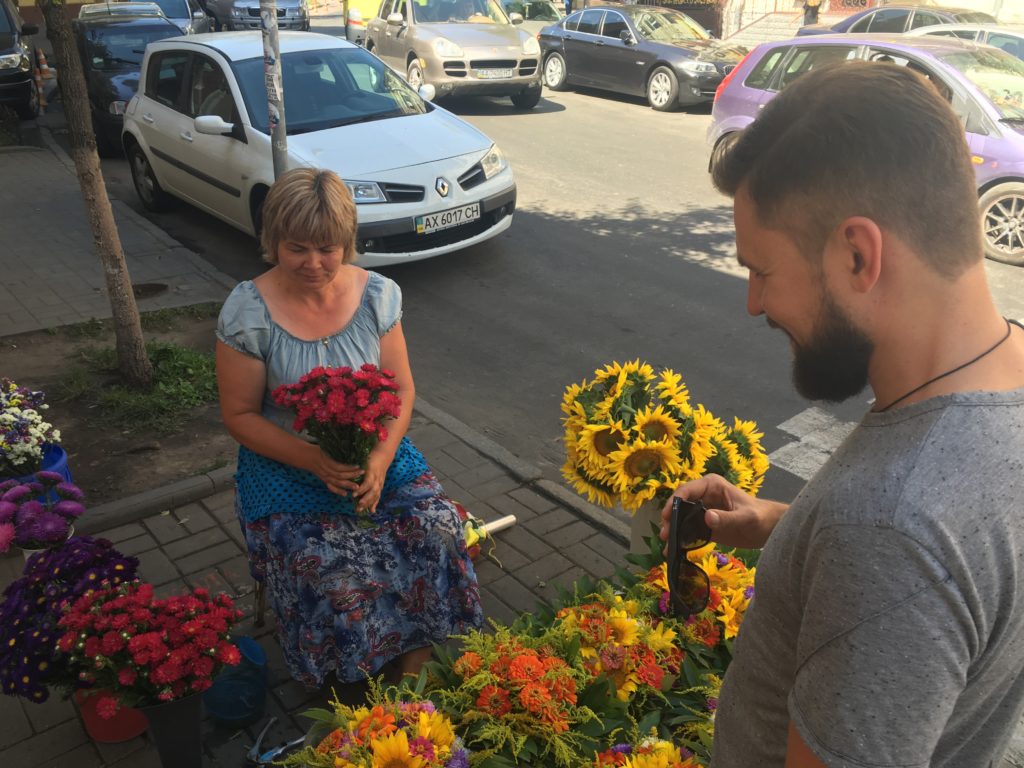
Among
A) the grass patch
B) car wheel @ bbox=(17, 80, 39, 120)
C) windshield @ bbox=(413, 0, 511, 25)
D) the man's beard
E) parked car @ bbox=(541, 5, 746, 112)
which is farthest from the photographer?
windshield @ bbox=(413, 0, 511, 25)

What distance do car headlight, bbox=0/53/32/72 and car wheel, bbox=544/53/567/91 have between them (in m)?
9.30

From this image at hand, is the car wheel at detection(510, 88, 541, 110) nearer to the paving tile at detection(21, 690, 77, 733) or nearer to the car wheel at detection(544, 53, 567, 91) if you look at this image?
the car wheel at detection(544, 53, 567, 91)

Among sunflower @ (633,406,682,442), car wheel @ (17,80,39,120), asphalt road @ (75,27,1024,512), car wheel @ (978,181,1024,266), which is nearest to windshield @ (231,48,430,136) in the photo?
asphalt road @ (75,27,1024,512)

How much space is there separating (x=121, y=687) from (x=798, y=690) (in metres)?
2.04

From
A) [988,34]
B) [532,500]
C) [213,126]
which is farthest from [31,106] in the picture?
[988,34]

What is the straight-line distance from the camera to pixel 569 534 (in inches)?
159

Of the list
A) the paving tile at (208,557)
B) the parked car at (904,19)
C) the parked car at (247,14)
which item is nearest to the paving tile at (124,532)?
the paving tile at (208,557)

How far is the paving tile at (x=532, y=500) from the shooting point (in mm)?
4254

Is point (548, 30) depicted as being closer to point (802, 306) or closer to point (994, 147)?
point (994, 147)

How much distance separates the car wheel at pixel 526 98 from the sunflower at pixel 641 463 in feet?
41.7

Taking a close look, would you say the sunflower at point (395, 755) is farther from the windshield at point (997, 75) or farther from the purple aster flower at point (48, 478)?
the windshield at point (997, 75)

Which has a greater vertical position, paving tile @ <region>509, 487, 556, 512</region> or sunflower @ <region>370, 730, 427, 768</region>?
sunflower @ <region>370, 730, 427, 768</region>

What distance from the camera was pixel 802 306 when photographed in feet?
3.64

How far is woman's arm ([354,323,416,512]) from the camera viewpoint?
2.86 metres
